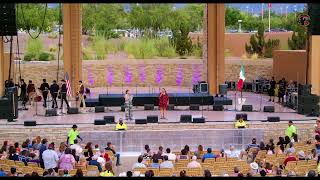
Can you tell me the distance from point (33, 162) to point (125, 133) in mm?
7689

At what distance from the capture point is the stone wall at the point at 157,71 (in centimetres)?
3725

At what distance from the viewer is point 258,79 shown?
3606 centimetres

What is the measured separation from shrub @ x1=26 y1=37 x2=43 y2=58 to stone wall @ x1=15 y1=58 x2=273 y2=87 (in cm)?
350

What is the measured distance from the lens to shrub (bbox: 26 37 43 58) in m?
40.6

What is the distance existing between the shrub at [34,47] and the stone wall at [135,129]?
773 inches

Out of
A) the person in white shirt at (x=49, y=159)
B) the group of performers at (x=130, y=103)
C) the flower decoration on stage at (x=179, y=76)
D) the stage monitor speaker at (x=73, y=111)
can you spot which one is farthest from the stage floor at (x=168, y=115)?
the flower decoration on stage at (x=179, y=76)

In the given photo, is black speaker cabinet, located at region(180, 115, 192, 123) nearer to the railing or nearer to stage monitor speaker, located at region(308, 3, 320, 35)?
the railing

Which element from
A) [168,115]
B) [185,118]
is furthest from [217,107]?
[185,118]

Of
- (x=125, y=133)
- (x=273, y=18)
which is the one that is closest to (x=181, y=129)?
(x=125, y=133)

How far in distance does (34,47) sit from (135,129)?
21.6 m

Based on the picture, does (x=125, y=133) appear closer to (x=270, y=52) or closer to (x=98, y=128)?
(x=98, y=128)

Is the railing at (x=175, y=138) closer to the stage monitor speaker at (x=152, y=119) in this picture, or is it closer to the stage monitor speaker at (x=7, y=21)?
the stage monitor speaker at (x=152, y=119)

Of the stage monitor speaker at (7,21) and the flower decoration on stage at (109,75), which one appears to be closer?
the stage monitor speaker at (7,21)

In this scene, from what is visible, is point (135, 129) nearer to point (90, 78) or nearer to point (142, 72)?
point (90, 78)
